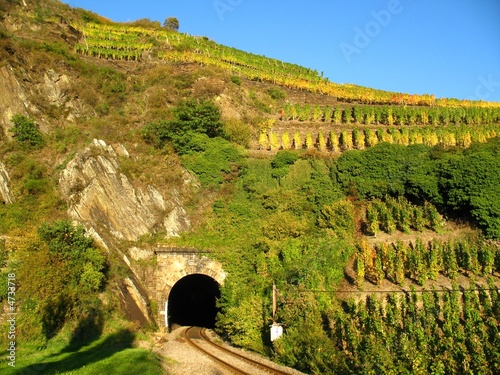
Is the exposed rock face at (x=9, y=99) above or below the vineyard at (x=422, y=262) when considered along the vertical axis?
above

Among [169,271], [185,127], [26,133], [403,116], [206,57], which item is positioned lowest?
[169,271]

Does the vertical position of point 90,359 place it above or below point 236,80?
below

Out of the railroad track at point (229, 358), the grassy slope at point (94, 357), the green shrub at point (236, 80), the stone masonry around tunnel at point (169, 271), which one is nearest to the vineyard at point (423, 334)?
the railroad track at point (229, 358)

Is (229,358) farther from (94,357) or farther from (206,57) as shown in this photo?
(206,57)

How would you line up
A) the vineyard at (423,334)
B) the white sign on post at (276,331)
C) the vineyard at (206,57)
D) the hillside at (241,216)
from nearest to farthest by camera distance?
1. the vineyard at (423,334)
2. the hillside at (241,216)
3. the white sign on post at (276,331)
4. the vineyard at (206,57)

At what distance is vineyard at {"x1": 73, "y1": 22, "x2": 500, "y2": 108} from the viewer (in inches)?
1417

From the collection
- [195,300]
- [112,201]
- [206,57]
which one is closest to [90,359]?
[112,201]

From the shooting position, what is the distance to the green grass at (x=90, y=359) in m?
11.4

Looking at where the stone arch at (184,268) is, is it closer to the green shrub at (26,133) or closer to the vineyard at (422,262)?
the vineyard at (422,262)

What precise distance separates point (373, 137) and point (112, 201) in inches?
675

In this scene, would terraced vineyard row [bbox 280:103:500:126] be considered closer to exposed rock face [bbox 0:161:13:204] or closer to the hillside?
the hillside

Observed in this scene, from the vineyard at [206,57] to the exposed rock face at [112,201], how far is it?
17.1 meters

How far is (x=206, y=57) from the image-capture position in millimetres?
38594

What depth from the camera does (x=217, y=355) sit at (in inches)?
628
